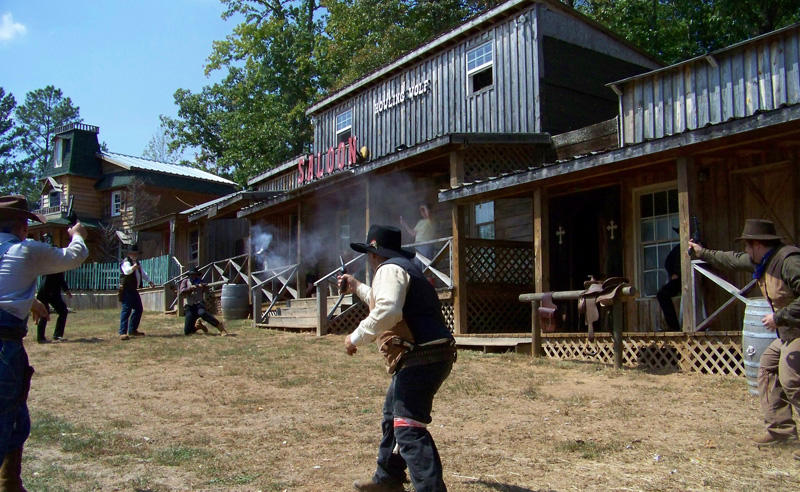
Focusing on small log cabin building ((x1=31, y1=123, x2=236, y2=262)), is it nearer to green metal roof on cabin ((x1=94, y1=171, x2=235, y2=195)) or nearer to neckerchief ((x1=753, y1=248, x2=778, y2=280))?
green metal roof on cabin ((x1=94, y1=171, x2=235, y2=195))

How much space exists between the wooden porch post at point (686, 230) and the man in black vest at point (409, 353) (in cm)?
581

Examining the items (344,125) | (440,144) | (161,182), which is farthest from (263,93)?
(440,144)

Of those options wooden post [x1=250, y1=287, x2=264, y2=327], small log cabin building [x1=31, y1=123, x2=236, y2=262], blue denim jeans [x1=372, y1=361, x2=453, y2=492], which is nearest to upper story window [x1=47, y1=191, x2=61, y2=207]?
small log cabin building [x1=31, y1=123, x2=236, y2=262]

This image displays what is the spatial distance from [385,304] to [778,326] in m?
3.26

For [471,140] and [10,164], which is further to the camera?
[10,164]

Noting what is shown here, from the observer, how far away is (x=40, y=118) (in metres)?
67.4

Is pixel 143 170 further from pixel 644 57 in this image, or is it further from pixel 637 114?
pixel 637 114

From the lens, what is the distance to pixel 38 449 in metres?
5.99

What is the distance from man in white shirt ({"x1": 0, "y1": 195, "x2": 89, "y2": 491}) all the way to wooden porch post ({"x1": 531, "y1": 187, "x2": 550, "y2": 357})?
741 centimetres

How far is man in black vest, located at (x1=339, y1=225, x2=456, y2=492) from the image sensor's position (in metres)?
4.14

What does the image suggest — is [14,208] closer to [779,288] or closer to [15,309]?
[15,309]

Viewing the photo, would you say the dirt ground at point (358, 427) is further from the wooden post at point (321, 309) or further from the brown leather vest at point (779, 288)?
the wooden post at point (321, 309)

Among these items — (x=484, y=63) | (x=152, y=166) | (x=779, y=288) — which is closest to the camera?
(x=779, y=288)

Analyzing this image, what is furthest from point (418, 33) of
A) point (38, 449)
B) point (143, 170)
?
point (38, 449)
